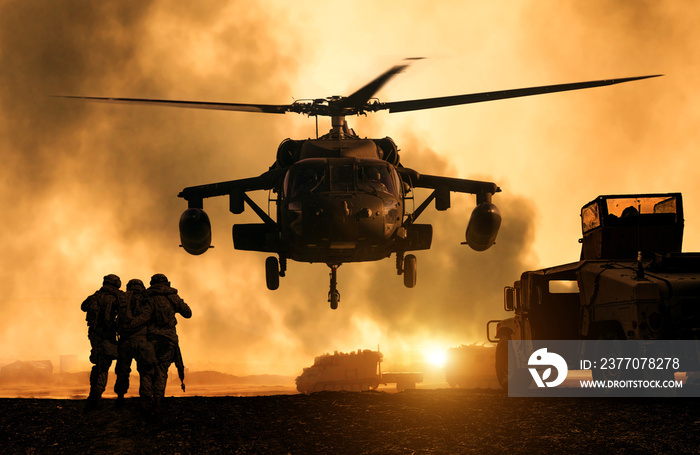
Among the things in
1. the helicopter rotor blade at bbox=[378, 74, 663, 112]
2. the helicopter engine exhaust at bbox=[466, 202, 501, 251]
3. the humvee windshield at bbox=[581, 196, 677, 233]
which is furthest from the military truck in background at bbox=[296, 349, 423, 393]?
the humvee windshield at bbox=[581, 196, 677, 233]

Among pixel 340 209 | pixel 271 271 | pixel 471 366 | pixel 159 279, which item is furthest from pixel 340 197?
pixel 471 366

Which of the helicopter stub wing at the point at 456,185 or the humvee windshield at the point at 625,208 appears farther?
the helicopter stub wing at the point at 456,185

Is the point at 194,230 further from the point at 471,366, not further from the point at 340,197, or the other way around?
the point at 471,366

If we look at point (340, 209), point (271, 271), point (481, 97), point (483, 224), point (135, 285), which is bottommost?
point (135, 285)

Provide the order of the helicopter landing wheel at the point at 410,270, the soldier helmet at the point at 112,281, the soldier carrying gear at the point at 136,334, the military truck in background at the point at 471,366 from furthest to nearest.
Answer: the military truck in background at the point at 471,366
the helicopter landing wheel at the point at 410,270
the soldier helmet at the point at 112,281
the soldier carrying gear at the point at 136,334

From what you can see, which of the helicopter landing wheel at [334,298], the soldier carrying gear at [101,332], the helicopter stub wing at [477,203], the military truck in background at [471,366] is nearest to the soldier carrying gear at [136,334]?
the soldier carrying gear at [101,332]

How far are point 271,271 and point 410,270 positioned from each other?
3342 mm

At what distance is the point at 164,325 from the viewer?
11.7 metres

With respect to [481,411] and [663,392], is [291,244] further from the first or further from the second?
[663,392]

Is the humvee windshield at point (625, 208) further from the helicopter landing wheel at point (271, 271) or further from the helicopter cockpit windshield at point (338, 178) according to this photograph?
the helicopter landing wheel at point (271, 271)

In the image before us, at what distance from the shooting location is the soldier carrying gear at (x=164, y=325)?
11.6m

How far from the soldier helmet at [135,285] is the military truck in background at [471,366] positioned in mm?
20257

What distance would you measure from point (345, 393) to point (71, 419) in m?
4.87

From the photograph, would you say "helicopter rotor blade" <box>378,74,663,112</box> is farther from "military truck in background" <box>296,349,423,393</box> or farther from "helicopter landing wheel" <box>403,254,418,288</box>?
"military truck in background" <box>296,349,423,393</box>
